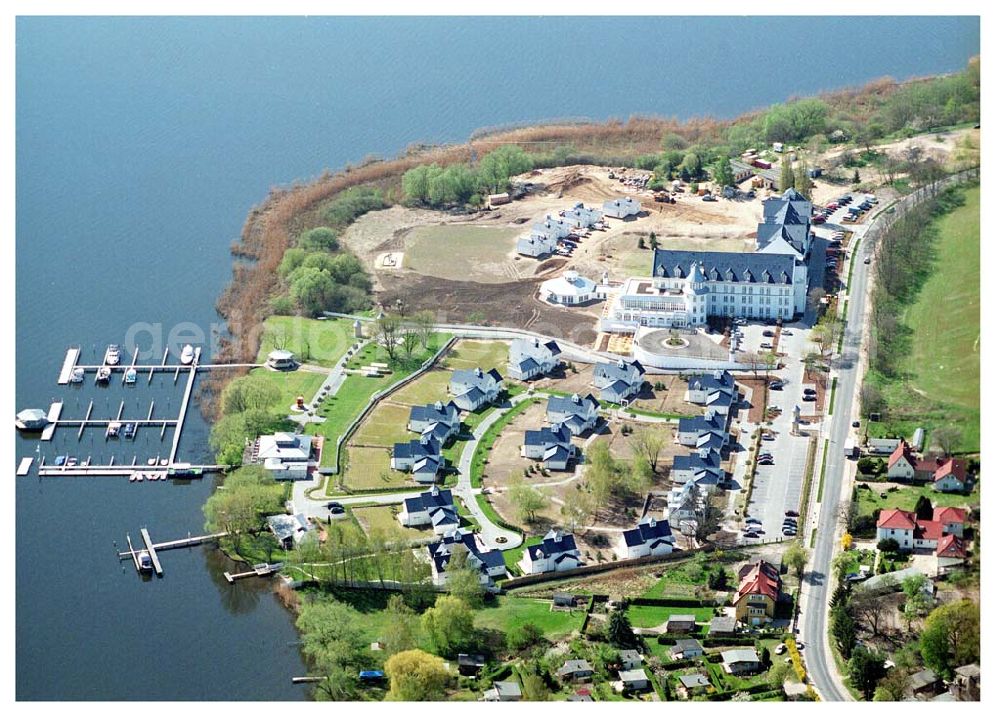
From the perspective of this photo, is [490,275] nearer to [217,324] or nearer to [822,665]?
[217,324]

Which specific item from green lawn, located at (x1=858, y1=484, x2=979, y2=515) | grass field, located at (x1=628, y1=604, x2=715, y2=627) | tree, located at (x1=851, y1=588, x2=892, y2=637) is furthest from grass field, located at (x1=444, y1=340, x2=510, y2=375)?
tree, located at (x1=851, y1=588, x2=892, y2=637)

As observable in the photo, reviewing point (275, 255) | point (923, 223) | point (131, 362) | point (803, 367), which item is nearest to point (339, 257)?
point (275, 255)

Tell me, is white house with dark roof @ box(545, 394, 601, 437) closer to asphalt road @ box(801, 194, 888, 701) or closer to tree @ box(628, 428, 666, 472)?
tree @ box(628, 428, 666, 472)

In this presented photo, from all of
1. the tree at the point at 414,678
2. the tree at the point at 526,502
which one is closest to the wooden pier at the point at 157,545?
the tree at the point at 526,502

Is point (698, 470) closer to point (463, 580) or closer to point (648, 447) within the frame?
point (648, 447)

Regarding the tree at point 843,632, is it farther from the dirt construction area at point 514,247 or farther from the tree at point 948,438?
the dirt construction area at point 514,247
